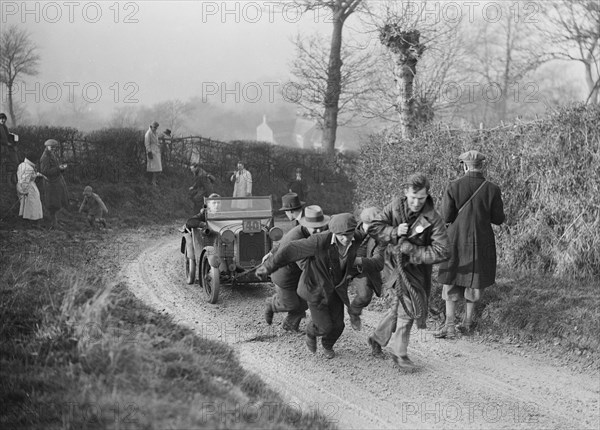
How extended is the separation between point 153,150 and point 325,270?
47.6 ft

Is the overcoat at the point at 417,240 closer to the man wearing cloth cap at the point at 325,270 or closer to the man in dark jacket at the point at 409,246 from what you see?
the man in dark jacket at the point at 409,246

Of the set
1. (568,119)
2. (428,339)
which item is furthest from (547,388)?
(568,119)

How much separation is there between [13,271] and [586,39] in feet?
72.9

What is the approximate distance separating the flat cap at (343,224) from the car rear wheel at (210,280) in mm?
3202

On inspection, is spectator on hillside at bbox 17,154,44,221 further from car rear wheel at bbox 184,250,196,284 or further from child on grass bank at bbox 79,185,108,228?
car rear wheel at bbox 184,250,196,284

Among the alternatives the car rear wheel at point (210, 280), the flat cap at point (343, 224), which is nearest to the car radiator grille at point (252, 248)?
the car rear wheel at point (210, 280)

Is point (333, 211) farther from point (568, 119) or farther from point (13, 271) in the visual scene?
point (13, 271)

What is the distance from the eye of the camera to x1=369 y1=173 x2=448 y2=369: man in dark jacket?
5.80 metres

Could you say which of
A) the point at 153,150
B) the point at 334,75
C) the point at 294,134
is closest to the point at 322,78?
the point at 334,75

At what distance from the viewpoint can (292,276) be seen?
6.89 metres

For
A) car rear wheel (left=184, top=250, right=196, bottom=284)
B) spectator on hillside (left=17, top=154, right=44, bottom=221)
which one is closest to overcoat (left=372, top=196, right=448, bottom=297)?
car rear wheel (left=184, top=250, right=196, bottom=284)

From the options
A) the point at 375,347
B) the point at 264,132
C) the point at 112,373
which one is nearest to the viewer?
the point at 112,373

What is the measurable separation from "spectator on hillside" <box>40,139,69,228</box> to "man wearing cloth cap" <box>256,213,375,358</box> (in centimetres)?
1004

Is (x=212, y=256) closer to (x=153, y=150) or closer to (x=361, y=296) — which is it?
(x=361, y=296)
